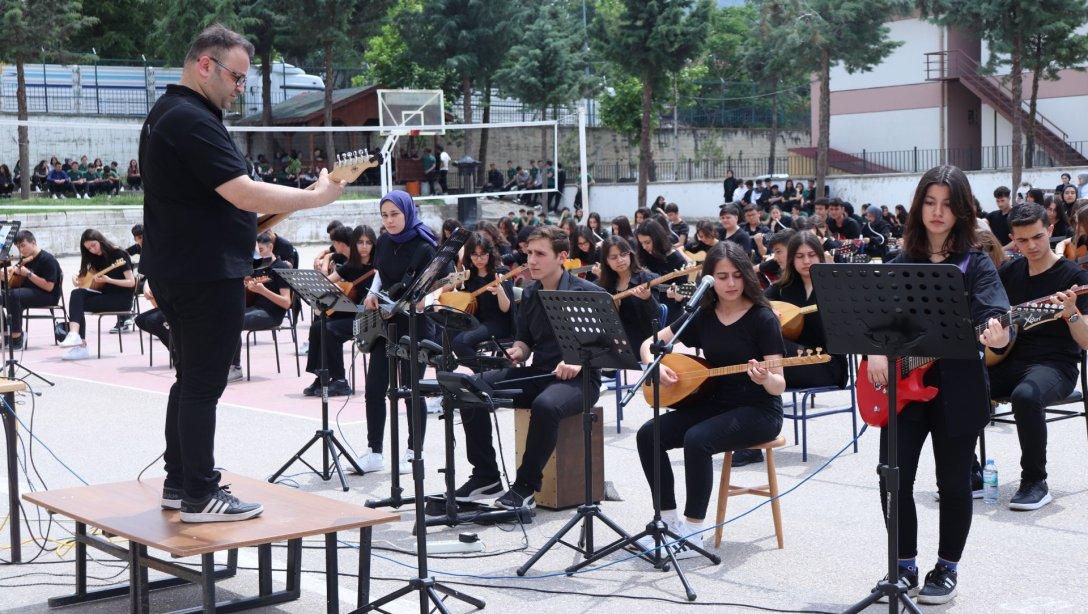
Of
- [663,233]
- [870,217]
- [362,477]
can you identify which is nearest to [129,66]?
[870,217]

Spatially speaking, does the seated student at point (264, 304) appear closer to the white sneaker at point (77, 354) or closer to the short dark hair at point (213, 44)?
the white sneaker at point (77, 354)

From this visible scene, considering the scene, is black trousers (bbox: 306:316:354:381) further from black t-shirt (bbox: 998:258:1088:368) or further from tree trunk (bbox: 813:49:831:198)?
tree trunk (bbox: 813:49:831:198)

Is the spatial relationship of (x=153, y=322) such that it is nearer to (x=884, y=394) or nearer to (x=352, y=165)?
(x=352, y=165)

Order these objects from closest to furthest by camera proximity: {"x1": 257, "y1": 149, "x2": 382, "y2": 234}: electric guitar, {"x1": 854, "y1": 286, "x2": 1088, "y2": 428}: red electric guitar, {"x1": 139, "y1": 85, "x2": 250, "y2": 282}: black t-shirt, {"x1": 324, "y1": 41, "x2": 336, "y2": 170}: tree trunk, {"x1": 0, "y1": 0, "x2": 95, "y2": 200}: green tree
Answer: {"x1": 139, "y1": 85, "x2": 250, "y2": 282}: black t-shirt → {"x1": 257, "y1": 149, "x2": 382, "y2": 234}: electric guitar → {"x1": 854, "y1": 286, "x2": 1088, "y2": 428}: red electric guitar → {"x1": 0, "y1": 0, "x2": 95, "y2": 200}: green tree → {"x1": 324, "y1": 41, "x2": 336, "y2": 170}: tree trunk

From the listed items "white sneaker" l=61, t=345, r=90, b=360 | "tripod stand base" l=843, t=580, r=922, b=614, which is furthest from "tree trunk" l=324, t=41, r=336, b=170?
"tripod stand base" l=843, t=580, r=922, b=614

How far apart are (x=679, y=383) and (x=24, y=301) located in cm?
1062

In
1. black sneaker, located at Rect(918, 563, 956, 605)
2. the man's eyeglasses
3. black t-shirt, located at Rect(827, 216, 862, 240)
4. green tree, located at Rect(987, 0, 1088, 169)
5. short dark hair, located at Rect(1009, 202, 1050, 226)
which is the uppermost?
green tree, located at Rect(987, 0, 1088, 169)

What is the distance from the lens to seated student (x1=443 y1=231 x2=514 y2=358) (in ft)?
31.7

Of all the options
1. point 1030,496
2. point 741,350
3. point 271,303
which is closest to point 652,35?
point 271,303

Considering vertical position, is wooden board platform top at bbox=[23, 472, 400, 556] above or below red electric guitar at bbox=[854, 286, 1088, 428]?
below

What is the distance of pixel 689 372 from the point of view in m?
6.16

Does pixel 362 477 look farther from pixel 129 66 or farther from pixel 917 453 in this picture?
pixel 129 66

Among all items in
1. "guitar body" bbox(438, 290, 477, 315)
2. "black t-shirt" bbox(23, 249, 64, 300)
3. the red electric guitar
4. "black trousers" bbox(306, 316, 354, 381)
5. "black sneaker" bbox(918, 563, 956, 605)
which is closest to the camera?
the red electric guitar

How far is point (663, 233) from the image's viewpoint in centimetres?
1153
